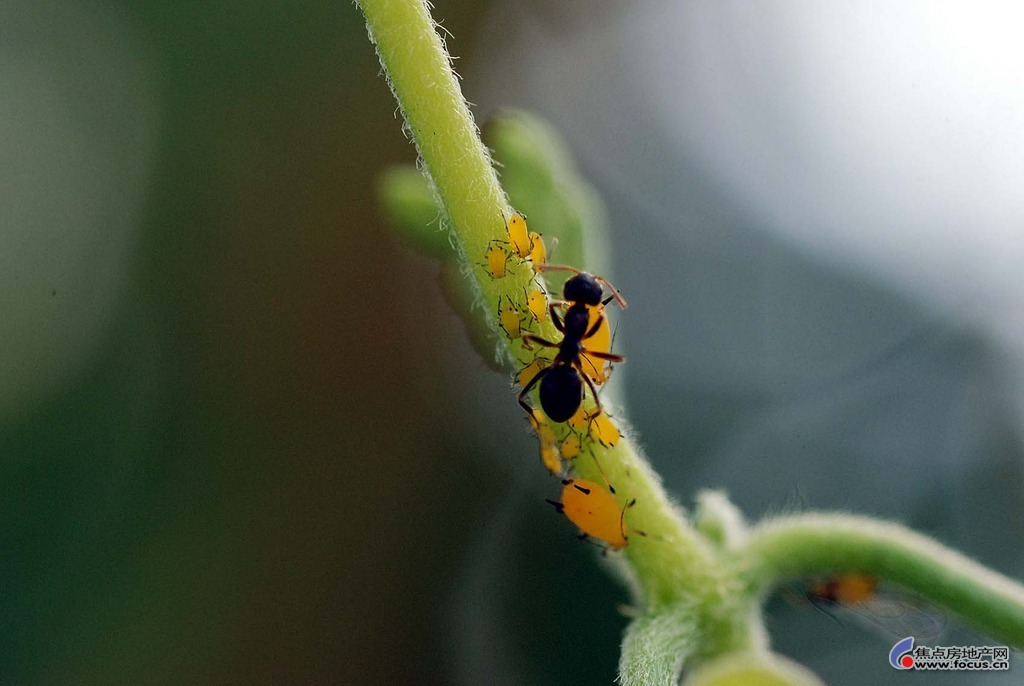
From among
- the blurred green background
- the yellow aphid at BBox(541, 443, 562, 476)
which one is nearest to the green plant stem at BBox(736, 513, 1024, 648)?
the yellow aphid at BBox(541, 443, 562, 476)

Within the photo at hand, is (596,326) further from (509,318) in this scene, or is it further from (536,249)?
(509,318)

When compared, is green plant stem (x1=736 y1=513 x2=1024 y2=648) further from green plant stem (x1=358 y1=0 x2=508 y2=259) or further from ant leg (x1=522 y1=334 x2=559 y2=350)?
green plant stem (x1=358 y1=0 x2=508 y2=259)

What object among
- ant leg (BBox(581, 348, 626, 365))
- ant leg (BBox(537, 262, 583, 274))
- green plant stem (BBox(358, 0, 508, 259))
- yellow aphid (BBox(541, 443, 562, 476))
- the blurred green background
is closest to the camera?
green plant stem (BBox(358, 0, 508, 259))

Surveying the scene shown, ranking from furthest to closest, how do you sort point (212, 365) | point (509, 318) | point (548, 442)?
point (212, 365)
point (548, 442)
point (509, 318)

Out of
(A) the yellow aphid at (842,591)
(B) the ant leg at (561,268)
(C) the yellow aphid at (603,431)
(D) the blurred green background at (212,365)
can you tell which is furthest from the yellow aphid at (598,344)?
(D) the blurred green background at (212,365)

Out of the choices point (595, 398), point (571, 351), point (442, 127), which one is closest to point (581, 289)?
point (571, 351)

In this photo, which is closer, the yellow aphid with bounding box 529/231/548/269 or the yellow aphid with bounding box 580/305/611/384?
the yellow aphid with bounding box 529/231/548/269

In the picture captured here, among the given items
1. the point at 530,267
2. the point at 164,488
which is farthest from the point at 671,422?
the point at 530,267

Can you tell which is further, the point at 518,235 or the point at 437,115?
the point at 518,235
